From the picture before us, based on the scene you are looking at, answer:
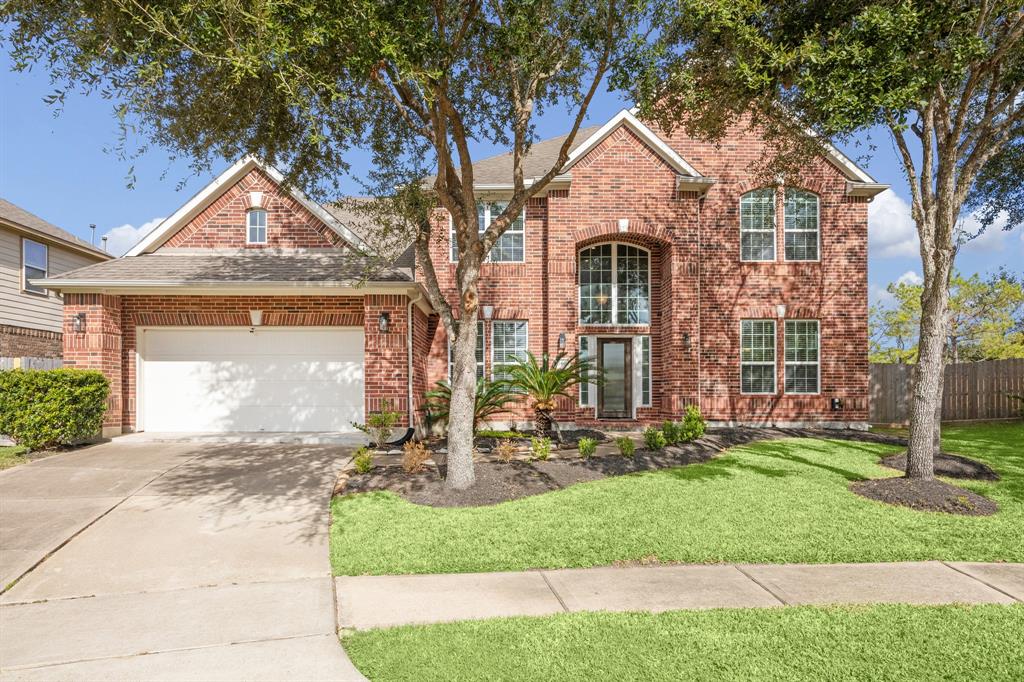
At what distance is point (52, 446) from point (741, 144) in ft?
Answer: 54.0

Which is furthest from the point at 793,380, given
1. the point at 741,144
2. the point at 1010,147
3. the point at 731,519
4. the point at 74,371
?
the point at 74,371

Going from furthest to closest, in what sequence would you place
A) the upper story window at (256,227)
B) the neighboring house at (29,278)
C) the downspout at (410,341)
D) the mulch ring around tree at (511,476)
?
the neighboring house at (29,278), the upper story window at (256,227), the downspout at (410,341), the mulch ring around tree at (511,476)

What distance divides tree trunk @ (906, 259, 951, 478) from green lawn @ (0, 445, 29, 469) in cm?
1325

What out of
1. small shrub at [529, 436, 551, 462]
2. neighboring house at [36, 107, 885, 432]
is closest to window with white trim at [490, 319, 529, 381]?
neighboring house at [36, 107, 885, 432]

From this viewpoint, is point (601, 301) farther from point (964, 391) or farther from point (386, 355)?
point (964, 391)

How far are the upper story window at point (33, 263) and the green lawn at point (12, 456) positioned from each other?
8595 mm

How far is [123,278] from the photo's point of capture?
11.1 meters

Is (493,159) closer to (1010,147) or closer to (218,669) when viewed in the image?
(1010,147)

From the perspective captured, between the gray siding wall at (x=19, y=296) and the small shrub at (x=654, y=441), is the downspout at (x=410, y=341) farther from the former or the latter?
the gray siding wall at (x=19, y=296)

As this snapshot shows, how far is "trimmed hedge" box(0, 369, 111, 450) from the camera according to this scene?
9.65m

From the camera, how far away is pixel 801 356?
14828 millimetres

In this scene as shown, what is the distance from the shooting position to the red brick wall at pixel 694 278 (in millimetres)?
14258

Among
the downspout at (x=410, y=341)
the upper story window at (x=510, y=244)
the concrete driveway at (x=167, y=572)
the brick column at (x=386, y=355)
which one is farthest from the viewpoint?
the upper story window at (x=510, y=244)

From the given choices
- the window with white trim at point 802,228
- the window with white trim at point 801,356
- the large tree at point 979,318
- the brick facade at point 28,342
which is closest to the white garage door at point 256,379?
the brick facade at point 28,342
